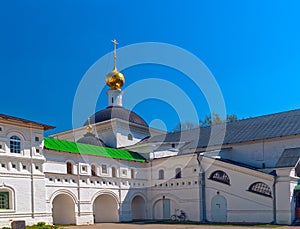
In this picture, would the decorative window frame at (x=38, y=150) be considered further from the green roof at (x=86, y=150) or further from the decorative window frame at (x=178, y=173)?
the decorative window frame at (x=178, y=173)

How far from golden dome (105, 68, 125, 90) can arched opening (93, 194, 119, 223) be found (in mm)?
13301

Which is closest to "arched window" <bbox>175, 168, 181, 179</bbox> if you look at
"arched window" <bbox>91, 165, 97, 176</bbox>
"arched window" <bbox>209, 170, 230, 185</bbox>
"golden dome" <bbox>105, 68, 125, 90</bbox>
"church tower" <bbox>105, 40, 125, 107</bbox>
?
"arched window" <bbox>209, 170, 230, 185</bbox>

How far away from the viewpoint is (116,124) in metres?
32.5

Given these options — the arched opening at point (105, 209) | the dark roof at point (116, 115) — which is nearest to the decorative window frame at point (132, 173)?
the arched opening at point (105, 209)

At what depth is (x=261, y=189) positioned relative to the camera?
21.5 meters

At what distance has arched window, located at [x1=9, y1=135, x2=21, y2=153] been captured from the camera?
19.0 metres

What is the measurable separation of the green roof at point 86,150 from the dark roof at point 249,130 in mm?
4901

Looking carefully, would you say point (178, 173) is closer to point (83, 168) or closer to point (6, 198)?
point (83, 168)

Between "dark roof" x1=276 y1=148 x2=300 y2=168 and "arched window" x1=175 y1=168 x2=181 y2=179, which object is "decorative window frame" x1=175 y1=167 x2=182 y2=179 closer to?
"arched window" x1=175 y1=168 x2=181 y2=179

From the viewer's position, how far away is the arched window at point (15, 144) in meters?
19.0

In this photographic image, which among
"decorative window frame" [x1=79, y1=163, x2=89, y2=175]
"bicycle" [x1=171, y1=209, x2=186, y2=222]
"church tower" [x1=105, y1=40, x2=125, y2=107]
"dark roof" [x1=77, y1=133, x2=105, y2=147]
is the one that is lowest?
"bicycle" [x1=171, y1=209, x2=186, y2=222]

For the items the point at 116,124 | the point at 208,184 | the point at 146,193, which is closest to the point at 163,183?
the point at 146,193

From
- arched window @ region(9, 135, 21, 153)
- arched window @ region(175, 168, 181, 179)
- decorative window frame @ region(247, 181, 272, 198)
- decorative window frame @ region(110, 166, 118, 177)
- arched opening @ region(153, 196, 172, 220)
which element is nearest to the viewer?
arched window @ region(9, 135, 21, 153)

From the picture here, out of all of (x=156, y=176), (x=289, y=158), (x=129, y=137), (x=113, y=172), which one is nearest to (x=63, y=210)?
(x=113, y=172)
